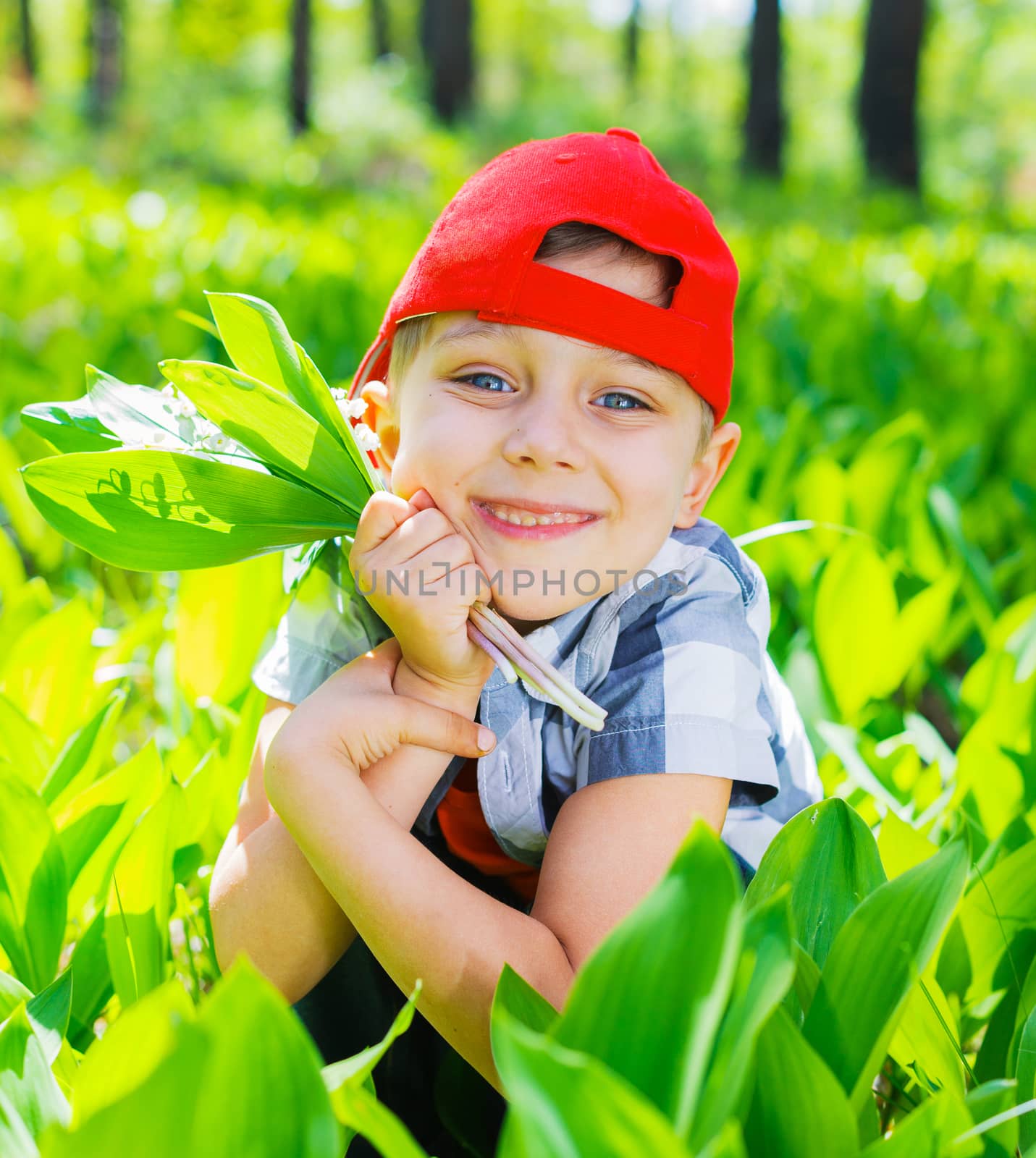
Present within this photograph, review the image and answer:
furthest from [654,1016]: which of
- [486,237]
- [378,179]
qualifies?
[378,179]

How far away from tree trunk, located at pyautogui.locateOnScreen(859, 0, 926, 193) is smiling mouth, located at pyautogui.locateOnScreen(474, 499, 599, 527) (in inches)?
462

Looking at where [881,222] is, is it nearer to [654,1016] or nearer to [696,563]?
[696,563]

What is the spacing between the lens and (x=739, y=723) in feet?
4.26

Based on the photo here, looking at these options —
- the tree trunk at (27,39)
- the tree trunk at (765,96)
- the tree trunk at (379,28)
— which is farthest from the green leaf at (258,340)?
the tree trunk at (27,39)

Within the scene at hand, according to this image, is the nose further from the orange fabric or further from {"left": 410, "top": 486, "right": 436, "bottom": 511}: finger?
the orange fabric

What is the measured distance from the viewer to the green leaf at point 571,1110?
25.2 inches

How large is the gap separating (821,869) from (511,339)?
2.08 ft

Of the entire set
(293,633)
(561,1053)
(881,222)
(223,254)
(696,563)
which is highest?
(561,1053)

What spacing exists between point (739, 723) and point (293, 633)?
58 cm

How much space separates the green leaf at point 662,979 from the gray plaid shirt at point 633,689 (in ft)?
1.55

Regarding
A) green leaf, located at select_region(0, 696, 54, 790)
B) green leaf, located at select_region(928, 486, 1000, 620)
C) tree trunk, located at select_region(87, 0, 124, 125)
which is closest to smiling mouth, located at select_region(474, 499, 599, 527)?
green leaf, located at select_region(0, 696, 54, 790)

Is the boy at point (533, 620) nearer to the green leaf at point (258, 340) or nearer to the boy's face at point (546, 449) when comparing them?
the boy's face at point (546, 449)

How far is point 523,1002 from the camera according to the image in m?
0.97

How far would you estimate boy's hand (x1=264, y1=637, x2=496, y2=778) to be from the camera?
3.91 feet
